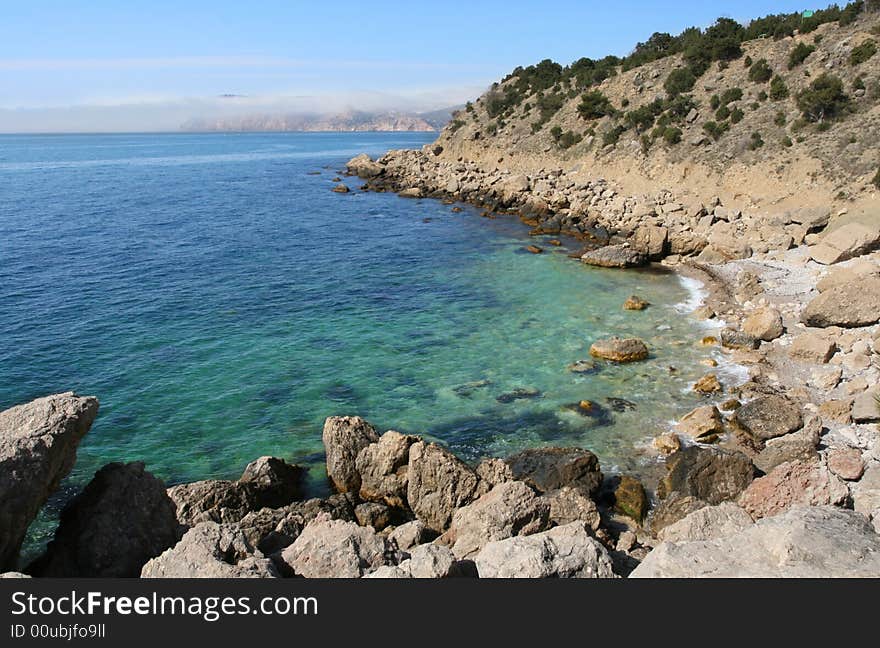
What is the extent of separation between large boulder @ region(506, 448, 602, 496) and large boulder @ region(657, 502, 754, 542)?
4452 mm

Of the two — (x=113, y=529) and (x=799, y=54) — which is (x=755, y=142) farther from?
(x=113, y=529)

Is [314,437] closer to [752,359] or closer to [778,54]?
[752,359]

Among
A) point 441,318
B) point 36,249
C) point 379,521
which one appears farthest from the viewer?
point 36,249


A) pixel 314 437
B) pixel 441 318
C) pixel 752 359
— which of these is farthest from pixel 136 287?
pixel 752 359

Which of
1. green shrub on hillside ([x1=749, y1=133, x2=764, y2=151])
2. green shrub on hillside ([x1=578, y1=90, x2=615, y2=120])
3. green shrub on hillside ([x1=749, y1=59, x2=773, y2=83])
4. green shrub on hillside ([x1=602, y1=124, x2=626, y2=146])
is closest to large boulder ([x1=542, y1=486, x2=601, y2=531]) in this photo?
green shrub on hillside ([x1=749, y1=133, x2=764, y2=151])

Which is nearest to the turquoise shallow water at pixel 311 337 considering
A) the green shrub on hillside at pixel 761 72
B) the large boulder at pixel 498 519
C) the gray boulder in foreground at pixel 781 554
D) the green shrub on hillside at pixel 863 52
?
the large boulder at pixel 498 519

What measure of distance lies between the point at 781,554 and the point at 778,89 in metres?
56.4

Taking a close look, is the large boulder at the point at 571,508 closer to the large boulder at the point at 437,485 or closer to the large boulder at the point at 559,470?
the large boulder at the point at 559,470

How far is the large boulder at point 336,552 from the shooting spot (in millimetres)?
11359

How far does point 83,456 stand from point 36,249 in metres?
34.1

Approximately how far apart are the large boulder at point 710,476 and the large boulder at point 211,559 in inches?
480

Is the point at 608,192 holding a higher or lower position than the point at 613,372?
higher

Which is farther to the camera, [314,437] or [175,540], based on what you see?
[314,437]

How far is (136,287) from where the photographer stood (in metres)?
38.0
